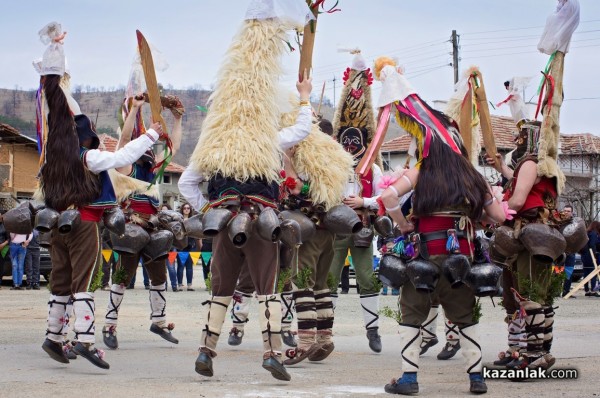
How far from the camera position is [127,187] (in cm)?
994

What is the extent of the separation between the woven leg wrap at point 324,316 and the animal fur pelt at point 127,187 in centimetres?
217

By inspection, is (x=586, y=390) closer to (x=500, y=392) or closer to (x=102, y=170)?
(x=500, y=392)

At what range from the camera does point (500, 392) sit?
7.35 meters

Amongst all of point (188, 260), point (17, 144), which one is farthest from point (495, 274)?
point (17, 144)

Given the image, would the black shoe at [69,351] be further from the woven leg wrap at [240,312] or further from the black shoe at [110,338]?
the woven leg wrap at [240,312]

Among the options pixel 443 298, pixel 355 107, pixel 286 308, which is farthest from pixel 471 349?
pixel 355 107

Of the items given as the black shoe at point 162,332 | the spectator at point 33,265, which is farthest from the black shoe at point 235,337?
the spectator at point 33,265

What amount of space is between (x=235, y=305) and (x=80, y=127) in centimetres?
325

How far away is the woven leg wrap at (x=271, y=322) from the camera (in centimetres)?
752

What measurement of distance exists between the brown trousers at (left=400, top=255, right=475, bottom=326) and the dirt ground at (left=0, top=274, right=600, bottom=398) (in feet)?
1.95

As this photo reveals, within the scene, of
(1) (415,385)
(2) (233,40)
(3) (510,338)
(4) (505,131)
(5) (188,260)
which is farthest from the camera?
(4) (505,131)

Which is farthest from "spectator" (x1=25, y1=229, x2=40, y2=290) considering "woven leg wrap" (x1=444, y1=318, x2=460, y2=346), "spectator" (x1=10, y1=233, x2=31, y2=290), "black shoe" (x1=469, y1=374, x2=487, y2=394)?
"black shoe" (x1=469, y1=374, x2=487, y2=394)

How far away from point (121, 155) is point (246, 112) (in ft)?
4.04

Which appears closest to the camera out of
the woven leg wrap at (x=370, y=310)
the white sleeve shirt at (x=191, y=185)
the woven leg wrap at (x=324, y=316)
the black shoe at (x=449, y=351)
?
the white sleeve shirt at (x=191, y=185)
